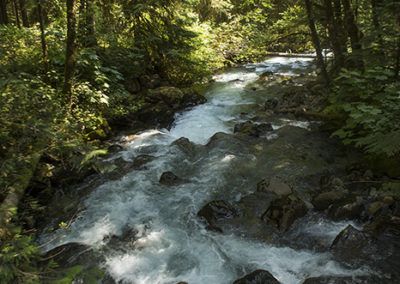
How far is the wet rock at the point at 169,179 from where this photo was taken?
682 centimetres

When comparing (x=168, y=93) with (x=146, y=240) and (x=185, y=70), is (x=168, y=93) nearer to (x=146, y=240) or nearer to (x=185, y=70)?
(x=185, y=70)

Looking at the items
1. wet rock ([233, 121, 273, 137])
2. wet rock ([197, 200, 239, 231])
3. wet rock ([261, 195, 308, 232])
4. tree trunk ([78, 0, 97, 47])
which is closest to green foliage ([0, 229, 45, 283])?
wet rock ([197, 200, 239, 231])

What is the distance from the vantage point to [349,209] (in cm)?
484

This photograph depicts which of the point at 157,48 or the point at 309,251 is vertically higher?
the point at 157,48

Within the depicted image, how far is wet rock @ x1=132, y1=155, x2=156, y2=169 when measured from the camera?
761 cm

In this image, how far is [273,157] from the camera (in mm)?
7637

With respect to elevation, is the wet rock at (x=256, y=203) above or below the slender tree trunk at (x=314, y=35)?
below

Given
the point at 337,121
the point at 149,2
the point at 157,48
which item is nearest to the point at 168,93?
the point at 157,48

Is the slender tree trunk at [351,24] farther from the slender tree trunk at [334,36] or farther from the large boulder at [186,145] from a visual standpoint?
the large boulder at [186,145]

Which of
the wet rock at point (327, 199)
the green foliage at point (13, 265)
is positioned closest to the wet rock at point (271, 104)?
the wet rock at point (327, 199)

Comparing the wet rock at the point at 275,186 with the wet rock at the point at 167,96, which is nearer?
the wet rock at the point at 275,186

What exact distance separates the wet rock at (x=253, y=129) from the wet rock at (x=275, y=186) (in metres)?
3.04

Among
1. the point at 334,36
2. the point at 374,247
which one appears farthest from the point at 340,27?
the point at 374,247

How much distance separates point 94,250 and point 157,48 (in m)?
10.6
